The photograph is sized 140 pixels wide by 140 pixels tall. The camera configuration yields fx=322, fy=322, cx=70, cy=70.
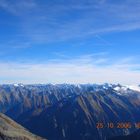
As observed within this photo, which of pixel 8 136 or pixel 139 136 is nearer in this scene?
pixel 8 136

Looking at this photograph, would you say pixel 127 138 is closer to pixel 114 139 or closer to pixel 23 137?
pixel 114 139

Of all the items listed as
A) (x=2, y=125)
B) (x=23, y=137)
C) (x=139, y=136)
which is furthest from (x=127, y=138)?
(x=2, y=125)

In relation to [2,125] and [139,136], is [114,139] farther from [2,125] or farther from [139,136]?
[2,125]

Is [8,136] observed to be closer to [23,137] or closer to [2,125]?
[23,137]

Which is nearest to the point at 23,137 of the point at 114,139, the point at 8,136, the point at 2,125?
the point at 8,136

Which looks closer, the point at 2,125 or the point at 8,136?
the point at 8,136

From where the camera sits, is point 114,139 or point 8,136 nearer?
point 8,136
